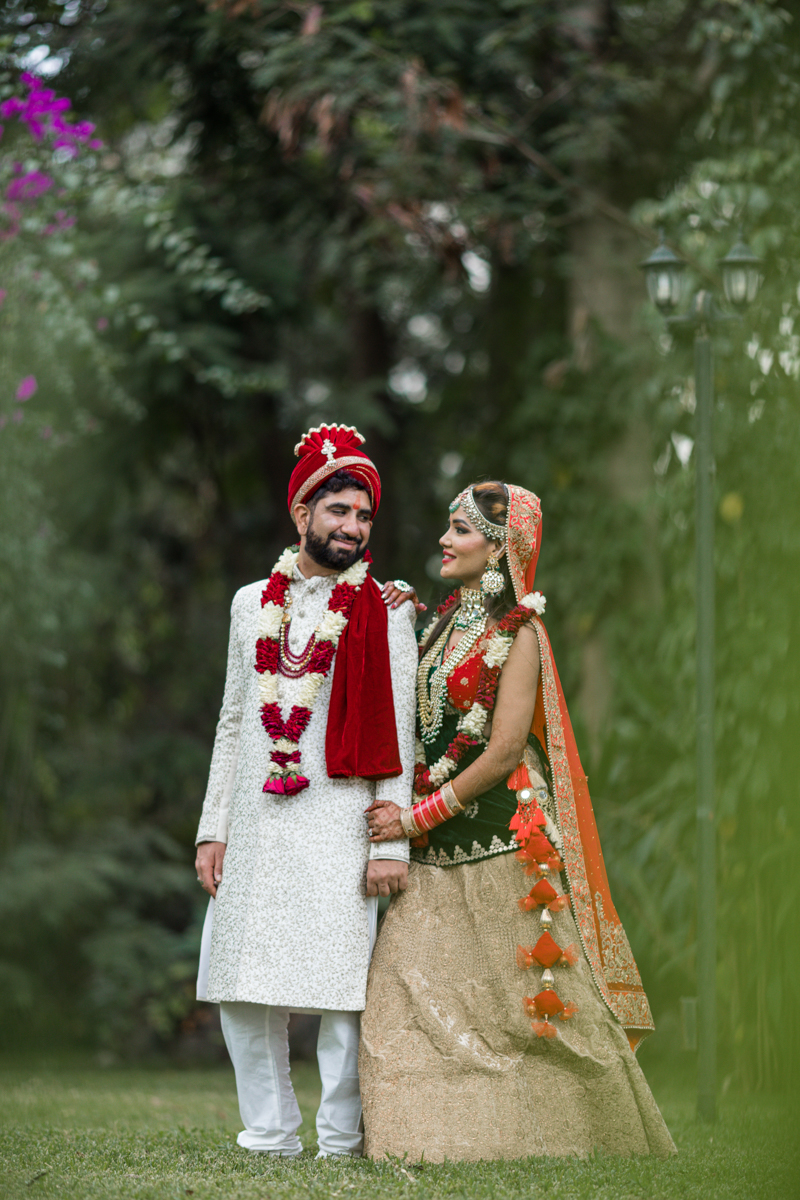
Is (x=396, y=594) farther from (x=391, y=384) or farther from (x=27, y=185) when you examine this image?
(x=391, y=384)

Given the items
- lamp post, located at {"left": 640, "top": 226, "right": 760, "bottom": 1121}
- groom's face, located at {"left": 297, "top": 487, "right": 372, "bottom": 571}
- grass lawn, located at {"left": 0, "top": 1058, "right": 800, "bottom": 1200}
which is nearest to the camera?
grass lawn, located at {"left": 0, "top": 1058, "right": 800, "bottom": 1200}

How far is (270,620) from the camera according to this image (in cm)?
374

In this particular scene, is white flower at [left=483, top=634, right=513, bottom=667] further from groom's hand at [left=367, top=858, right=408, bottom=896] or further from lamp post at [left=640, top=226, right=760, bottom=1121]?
lamp post at [left=640, top=226, right=760, bottom=1121]

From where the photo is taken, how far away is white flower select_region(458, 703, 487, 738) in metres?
3.67

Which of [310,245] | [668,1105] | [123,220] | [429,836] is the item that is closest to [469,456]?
[310,245]

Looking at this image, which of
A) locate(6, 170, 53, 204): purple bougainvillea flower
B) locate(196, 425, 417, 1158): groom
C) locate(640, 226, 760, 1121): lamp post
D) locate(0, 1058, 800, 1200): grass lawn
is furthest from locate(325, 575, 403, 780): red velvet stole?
locate(6, 170, 53, 204): purple bougainvillea flower

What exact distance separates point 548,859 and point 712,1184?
0.90 metres

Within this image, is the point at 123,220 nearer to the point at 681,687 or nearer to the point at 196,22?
the point at 196,22

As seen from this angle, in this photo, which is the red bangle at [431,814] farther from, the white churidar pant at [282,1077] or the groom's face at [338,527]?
the groom's face at [338,527]

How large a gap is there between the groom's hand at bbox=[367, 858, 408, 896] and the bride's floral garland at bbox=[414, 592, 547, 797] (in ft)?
0.91

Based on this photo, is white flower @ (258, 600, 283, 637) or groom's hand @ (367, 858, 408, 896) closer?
groom's hand @ (367, 858, 408, 896)

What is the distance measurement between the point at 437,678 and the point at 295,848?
637 mm

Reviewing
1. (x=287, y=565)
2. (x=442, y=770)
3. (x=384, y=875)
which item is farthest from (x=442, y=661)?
(x=384, y=875)

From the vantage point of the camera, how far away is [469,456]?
28.7 ft
